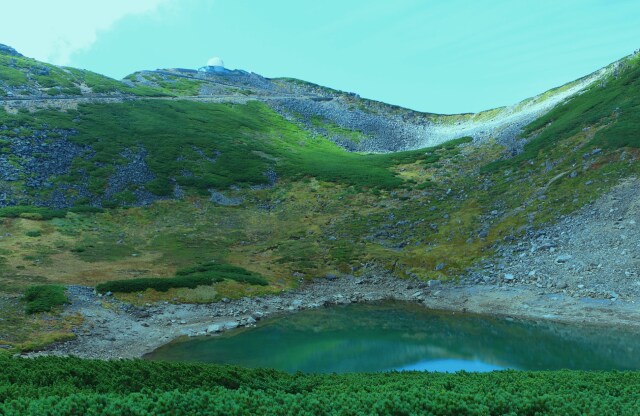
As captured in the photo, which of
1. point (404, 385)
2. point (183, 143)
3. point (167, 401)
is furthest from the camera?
point (183, 143)

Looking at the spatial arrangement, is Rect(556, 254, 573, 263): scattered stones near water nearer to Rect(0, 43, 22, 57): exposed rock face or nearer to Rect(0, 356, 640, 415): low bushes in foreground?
Rect(0, 356, 640, 415): low bushes in foreground

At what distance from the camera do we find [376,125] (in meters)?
139

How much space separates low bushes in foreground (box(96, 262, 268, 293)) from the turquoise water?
27.3 ft

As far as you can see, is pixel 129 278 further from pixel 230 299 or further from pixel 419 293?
pixel 419 293

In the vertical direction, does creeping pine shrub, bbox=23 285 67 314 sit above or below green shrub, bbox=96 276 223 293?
above

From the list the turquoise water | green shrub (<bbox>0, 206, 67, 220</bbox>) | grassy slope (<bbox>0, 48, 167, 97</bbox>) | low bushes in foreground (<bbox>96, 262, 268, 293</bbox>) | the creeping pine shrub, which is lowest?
the turquoise water

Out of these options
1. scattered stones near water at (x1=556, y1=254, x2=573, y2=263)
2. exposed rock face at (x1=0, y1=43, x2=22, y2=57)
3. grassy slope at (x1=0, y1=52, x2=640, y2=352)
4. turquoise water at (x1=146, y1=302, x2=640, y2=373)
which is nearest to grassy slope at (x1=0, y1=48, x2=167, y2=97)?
grassy slope at (x1=0, y1=52, x2=640, y2=352)

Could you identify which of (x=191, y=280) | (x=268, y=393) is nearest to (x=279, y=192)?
(x=191, y=280)

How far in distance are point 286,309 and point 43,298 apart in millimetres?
20376

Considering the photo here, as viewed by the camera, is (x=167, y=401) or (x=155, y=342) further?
(x=155, y=342)

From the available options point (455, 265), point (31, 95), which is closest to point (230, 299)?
point (455, 265)

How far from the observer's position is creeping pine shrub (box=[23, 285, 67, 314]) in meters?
35.2

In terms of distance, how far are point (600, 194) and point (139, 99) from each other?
107800 mm

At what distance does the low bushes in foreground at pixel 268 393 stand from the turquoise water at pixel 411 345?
9.57m
